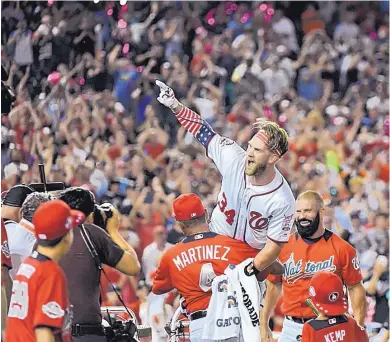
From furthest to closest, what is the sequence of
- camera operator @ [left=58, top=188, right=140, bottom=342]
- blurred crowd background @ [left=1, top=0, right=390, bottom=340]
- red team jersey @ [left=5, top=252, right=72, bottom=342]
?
1. blurred crowd background @ [left=1, top=0, right=390, bottom=340]
2. camera operator @ [left=58, top=188, right=140, bottom=342]
3. red team jersey @ [left=5, top=252, right=72, bottom=342]

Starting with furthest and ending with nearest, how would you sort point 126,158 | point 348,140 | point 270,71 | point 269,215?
point 270,71 → point 348,140 → point 126,158 → point 269,215

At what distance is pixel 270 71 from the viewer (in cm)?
2006

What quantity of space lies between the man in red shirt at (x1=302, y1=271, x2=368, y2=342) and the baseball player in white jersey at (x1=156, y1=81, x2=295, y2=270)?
→ 377 mm

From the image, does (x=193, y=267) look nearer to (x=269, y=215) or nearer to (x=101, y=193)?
(x=269, y=215)

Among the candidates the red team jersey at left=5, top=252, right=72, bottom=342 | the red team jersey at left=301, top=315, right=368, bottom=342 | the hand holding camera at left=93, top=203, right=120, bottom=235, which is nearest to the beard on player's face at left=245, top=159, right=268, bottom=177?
the hand holding camera at left=93, top=203, right=120, bottom=235

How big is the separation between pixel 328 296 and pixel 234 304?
0.63 m

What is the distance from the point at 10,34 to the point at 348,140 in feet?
18.9

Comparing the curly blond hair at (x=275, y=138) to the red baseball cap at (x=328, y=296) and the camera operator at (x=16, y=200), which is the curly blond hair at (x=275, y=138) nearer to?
the red baseball cap at (x=328, y=296)

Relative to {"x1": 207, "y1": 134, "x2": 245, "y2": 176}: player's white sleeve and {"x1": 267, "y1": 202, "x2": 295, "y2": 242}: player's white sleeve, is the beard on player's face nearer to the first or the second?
{"x1": 207, "y1": 134, "x2": 245, "y2": 176}: player's white sleeve

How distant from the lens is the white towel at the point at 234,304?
7.75 m

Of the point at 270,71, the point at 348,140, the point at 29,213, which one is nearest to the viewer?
the point at 29,213

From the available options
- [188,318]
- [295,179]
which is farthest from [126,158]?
[188,318]

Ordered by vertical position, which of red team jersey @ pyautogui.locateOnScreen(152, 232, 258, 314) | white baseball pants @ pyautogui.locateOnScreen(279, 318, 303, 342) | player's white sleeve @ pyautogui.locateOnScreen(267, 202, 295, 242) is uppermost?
player's white sleeve @ pyautogui.locateOnScreen(267, 202, 295, 242)

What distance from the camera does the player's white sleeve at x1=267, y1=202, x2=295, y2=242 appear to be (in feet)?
25.7
